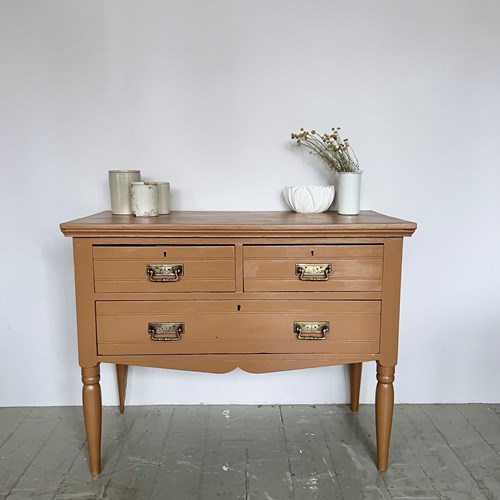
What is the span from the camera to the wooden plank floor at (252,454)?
6.02ft

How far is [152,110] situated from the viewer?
2283 millimetres

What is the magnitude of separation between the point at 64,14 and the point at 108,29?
0.19 meters

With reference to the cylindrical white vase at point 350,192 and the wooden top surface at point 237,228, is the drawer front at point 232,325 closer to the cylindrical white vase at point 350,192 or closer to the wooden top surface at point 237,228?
the wooden top surface at point 237,228

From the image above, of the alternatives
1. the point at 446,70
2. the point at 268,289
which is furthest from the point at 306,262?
the point at 446,70

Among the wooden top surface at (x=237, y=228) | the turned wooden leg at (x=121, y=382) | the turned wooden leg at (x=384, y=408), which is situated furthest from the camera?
the turned wooden leg at (x=121, y=382)

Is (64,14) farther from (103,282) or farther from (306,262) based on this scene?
(306,262)

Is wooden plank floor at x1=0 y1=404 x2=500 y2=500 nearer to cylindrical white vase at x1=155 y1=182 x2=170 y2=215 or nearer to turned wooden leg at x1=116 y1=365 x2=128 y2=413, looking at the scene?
turned wooden leg at x1=116 y1=365 x2=128 y2=413

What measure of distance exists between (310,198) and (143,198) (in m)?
0.65

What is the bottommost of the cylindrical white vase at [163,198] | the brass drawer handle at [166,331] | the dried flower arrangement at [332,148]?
the brass drawer handle at [166,331]

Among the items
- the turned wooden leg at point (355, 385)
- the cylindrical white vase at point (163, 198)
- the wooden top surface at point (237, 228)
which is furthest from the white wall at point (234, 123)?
the wooden top surface at point (237, 228)

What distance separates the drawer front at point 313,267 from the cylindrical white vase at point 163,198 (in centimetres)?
48

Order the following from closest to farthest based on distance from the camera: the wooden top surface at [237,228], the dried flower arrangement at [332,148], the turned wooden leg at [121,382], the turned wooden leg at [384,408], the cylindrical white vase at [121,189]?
1. the wooden top surface at [237,228]
2. the turned wooden leg at [384,408]
3. the cylindrical white vase at [121,189]
4. the dried flower arrangement at [332,148]
5. the turned wooden leg at [121,382]

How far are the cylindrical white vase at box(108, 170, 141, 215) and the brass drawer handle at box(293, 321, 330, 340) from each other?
80 centimetres

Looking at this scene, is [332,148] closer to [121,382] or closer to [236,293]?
[236,293]
